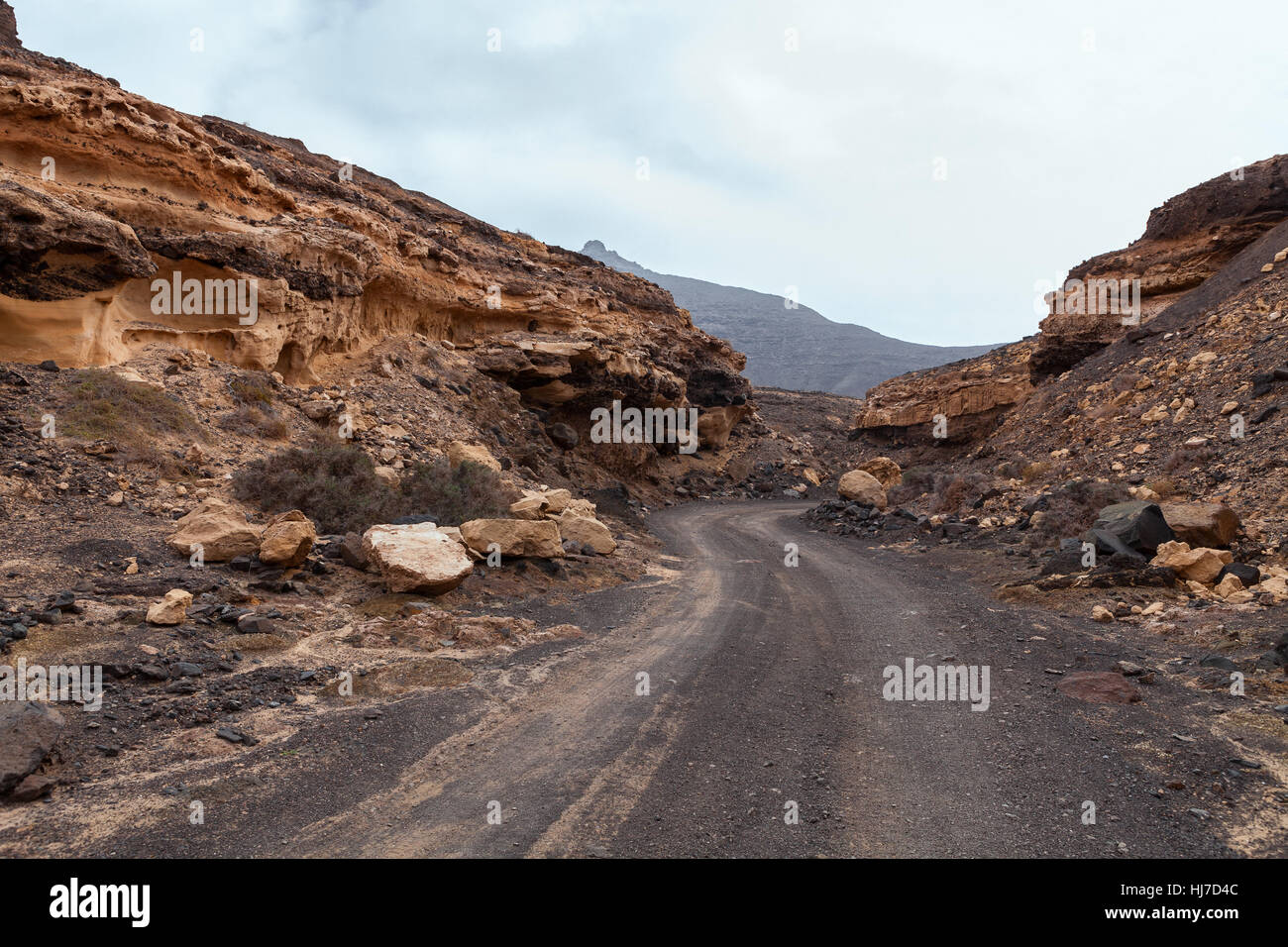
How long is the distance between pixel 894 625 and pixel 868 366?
129730mm

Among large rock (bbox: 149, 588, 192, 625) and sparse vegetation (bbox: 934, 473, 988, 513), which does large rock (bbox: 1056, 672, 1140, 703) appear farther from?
sparse vegetation (bbox: 934, 473, 988, 513)

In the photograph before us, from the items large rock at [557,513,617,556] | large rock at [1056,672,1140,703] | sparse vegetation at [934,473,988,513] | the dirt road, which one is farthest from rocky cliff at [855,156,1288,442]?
large rock at [557,513,617,556]

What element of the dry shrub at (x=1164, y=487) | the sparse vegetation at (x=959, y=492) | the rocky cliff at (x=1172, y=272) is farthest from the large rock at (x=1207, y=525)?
the rocky cliff at (x=1172, y=272)

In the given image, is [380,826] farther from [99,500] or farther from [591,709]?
[99,500]

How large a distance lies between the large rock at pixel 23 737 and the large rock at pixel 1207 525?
14.1m

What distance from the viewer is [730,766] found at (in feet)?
16.3

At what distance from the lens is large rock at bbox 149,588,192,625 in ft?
22.2

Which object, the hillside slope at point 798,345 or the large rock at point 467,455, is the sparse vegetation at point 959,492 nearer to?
the large rock at point 467,455

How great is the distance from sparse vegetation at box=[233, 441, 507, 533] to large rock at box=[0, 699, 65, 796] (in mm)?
6547

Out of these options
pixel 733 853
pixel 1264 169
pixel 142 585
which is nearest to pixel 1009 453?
pixel 1264 169

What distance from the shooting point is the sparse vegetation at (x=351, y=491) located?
11.1m

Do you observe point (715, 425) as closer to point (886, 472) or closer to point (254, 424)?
point (886, 472)

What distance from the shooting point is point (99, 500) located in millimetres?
9375
